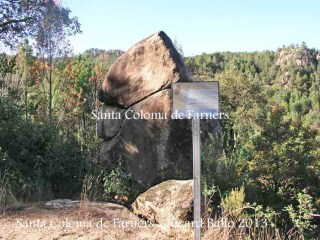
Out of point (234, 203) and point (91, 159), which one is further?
point (91, 159)

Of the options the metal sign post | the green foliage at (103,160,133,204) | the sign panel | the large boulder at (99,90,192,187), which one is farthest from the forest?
the sign panel

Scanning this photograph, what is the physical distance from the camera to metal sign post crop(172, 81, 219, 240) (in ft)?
11.4

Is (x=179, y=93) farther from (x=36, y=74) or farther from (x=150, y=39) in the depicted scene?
(x=36, y=74)

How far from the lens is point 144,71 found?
7043 millimetres

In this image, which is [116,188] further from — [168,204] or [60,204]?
[168,204]

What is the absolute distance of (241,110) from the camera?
23.8 metres

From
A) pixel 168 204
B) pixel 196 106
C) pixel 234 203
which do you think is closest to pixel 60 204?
pixel 168 204

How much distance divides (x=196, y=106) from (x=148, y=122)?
3307mm

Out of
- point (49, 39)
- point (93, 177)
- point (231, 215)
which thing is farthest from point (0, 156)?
point (49, 39)

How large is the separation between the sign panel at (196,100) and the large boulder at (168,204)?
151 centimetres

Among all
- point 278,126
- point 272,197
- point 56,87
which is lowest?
point 272,197

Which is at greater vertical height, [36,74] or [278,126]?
[36,74]

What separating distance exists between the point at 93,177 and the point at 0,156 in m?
1.44

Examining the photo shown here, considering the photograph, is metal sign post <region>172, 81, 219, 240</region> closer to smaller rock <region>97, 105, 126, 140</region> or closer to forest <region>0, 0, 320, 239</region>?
forest <region>0, 0, 320, 239</region>
